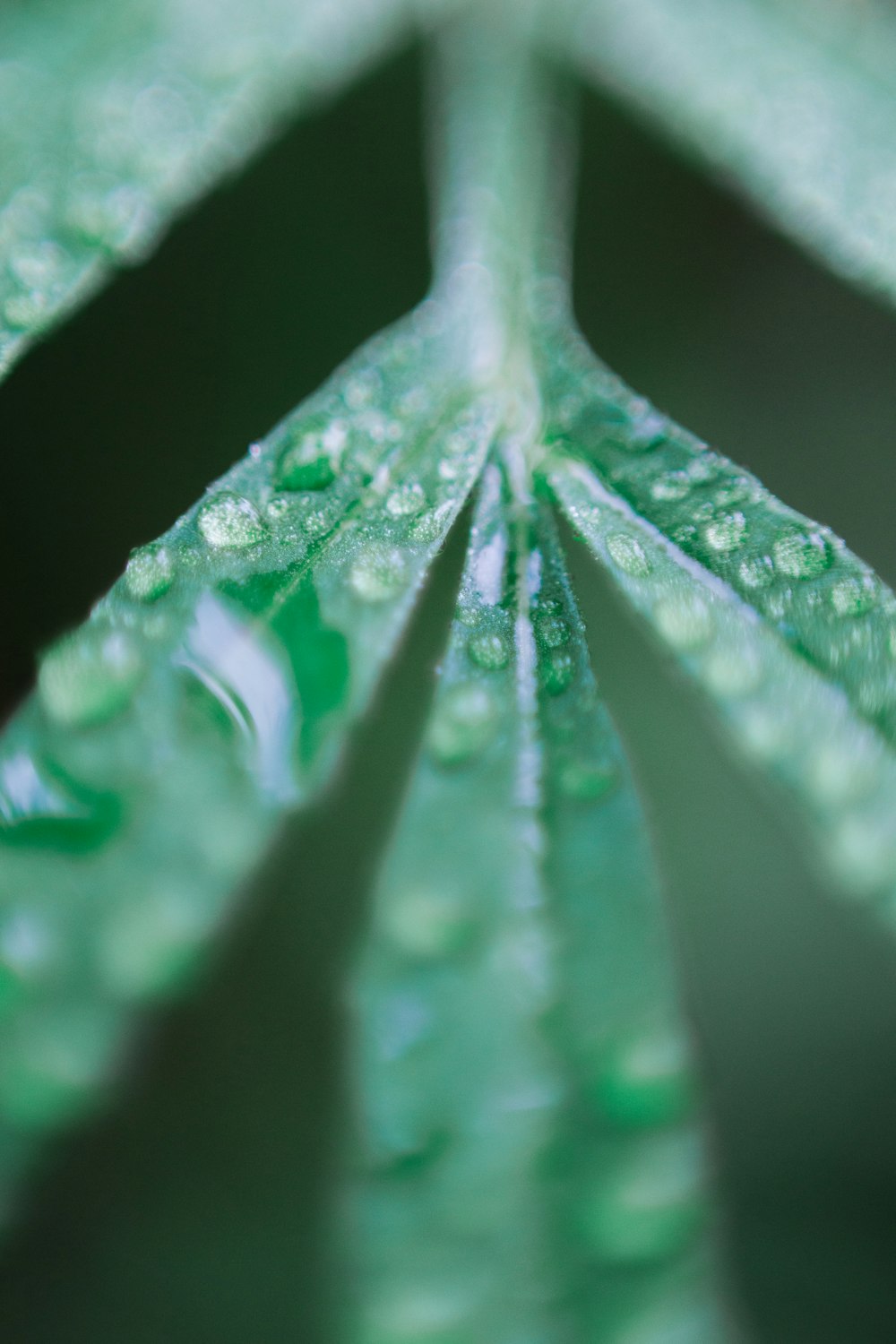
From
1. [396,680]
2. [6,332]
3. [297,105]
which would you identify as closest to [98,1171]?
[396,680]

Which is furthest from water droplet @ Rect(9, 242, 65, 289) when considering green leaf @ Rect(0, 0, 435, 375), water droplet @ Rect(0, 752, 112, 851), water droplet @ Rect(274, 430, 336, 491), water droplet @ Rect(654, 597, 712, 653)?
water droplet @ Rect(654, 597, 712, 653)

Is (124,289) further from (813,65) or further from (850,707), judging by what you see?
(850,707)

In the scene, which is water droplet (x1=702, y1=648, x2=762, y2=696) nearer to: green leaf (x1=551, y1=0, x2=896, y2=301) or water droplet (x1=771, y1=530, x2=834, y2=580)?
water droplet (x1=771, y1=530, x2=834, y2=580)

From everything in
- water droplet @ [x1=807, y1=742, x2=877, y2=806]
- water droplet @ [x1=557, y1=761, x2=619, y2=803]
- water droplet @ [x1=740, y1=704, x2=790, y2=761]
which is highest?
water droplet @ [x1=557, y1=761, x2=619, y2=803]

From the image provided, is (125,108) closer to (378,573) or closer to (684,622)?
(378,573)

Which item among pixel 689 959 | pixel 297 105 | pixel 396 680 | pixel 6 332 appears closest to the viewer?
pixel 6 332

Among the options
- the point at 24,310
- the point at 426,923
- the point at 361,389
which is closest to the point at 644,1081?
the point at 426,923
